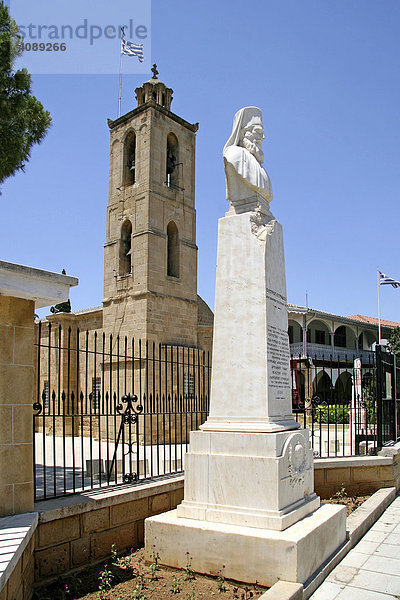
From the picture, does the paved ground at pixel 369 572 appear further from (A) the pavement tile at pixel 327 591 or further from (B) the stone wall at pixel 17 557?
(B) the stone wall at pixel 17 557

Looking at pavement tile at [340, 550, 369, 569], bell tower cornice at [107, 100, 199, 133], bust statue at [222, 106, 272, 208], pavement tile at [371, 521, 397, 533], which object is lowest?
pavement tile at [371, 521, 397, 533]

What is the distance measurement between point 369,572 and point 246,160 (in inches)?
178

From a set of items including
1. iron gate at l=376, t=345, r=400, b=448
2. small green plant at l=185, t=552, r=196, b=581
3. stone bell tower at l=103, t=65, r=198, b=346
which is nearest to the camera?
small green plant at l=185, t=552, r=196, b=581

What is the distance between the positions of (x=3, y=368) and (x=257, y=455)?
2.48m

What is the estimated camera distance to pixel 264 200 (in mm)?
5949

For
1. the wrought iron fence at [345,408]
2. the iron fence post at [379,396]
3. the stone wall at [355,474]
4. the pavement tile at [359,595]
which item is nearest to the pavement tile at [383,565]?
the pavement tile at [359,595]

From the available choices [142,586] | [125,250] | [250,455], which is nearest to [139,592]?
[142,586]

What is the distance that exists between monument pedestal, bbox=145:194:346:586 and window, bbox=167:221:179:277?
52.8 feet

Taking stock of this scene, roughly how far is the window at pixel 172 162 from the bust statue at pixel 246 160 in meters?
16.6

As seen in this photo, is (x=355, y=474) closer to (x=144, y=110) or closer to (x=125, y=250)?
(x=125, y=250)

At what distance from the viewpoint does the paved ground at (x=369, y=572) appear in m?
4.32

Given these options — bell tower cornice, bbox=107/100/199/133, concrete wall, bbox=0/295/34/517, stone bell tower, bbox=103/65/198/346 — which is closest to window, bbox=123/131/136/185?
stone bell tower, bbox=103/65/198/346

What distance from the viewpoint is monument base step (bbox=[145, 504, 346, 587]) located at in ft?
13.8

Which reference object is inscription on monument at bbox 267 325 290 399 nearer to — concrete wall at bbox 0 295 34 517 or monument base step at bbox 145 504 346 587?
monument base step at bbox 145 504 346 587
